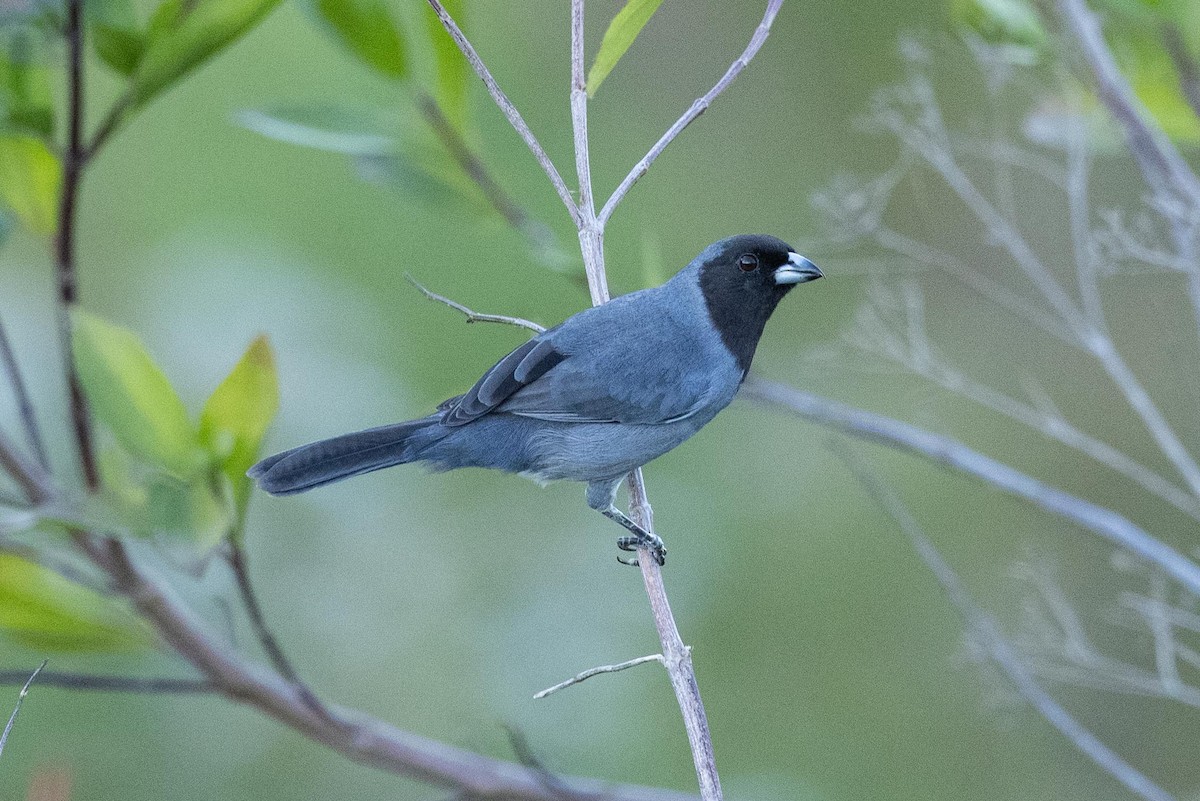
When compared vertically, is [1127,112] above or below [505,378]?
above

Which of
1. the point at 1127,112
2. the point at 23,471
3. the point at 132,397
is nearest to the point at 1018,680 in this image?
the point at 1127,112

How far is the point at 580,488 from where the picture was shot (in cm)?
306

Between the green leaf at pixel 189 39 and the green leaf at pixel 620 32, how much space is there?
0.44 m

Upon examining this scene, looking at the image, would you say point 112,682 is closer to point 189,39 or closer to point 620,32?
point 189,39

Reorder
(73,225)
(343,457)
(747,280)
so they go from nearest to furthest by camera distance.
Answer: (73,225)
(343,457)
(747,280)

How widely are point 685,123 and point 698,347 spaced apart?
0.66 meters

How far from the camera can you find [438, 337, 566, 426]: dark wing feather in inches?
81.7

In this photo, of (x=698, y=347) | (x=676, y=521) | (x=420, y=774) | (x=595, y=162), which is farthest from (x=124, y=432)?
(x=595, y=162)

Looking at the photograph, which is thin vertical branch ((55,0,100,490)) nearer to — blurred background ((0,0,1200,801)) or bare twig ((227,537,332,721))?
bare twig ((227,537,332,721))

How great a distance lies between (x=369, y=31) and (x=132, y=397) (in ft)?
2.15

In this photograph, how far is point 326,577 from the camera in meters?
2.89

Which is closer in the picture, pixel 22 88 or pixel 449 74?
pixel 22 88

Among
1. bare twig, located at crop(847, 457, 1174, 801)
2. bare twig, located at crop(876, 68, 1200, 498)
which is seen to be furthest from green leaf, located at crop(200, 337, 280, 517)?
bare twig, located at crop(876, 68, 1200, 498)

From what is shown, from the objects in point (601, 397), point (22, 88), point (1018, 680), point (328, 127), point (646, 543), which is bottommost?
point (1018, 680)
